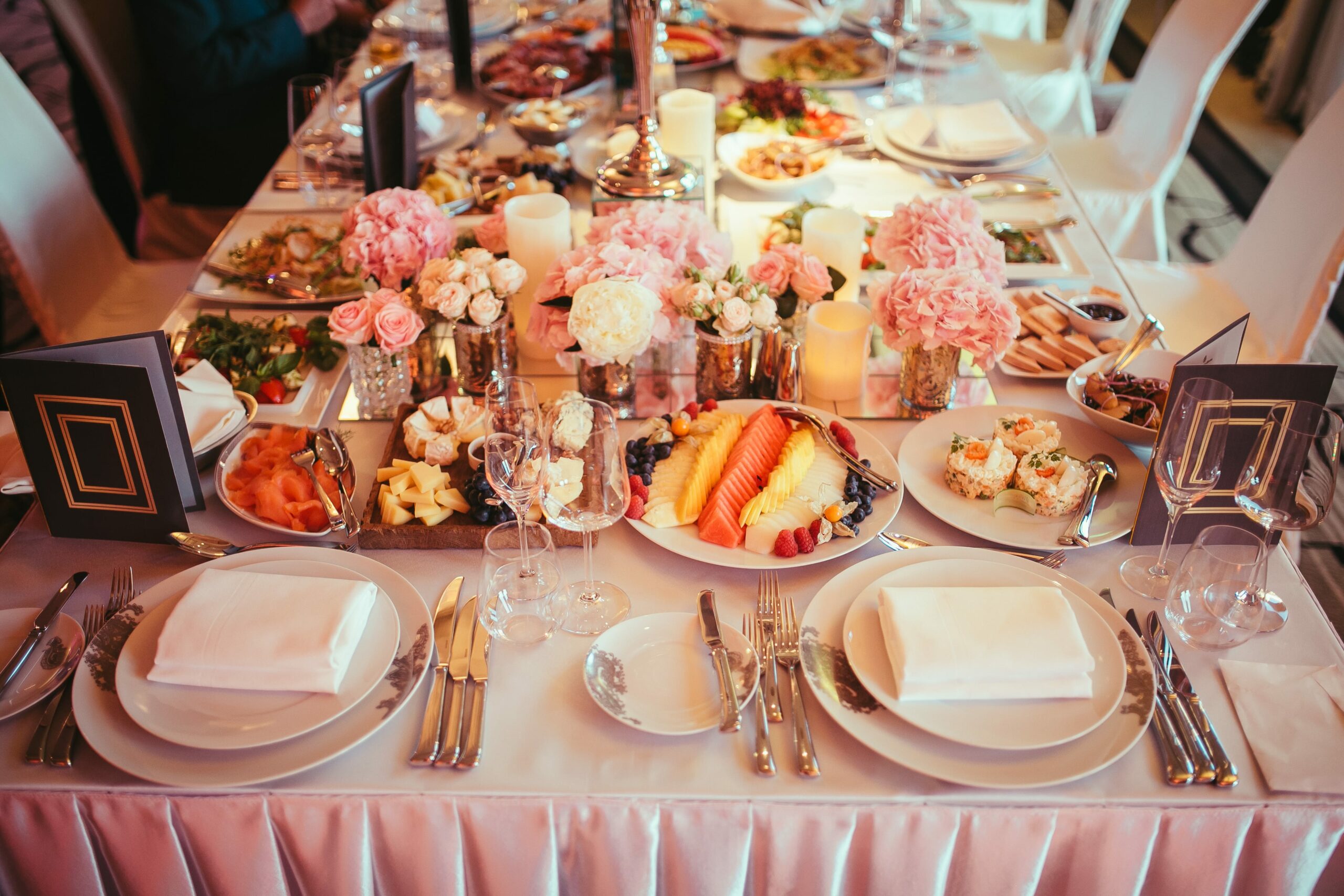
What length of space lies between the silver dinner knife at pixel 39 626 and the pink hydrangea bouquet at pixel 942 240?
4.14 ft

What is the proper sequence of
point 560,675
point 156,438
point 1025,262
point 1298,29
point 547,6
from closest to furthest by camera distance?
point 560,675 < point 156,438 < point 1025,262 < point 547,6 < point 1298,29

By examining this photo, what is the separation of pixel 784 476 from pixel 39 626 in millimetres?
894

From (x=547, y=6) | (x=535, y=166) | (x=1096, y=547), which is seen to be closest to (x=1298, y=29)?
(x=547, y=6)

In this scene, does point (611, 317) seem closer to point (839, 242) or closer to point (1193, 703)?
point (839, 242)

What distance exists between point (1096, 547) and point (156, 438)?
1.20m

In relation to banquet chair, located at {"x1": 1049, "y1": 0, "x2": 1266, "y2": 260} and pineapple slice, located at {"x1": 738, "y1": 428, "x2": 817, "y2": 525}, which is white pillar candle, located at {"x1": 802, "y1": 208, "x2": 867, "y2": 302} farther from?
banquet chair, located at {"x1": 1049, "y1": 0, "x2": 1266, "y2": 260}

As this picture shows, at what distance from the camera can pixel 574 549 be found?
49.6 inches

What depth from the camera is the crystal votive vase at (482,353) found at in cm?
152

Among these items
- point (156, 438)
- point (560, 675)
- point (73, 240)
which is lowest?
point (73, 240)

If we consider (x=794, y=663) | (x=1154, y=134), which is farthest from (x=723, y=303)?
(x=1154, y=134)

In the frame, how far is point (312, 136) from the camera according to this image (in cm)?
219

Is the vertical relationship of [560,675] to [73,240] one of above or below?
above

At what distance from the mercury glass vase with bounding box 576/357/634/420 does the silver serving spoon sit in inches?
17.5

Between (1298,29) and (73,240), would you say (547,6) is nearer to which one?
(73,240)
